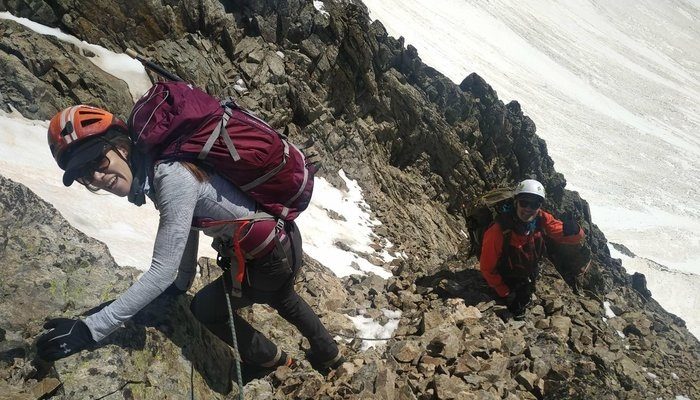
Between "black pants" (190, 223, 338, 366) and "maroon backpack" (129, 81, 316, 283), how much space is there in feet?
0.87

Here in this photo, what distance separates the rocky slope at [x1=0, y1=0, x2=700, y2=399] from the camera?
396cm

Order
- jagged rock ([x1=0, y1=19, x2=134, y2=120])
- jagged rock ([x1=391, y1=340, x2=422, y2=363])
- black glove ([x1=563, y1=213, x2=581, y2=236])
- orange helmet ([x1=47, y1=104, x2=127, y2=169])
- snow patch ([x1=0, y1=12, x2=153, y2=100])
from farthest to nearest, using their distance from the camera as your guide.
Result: snow patch ([x1=0, y1=12, x2=153, y2=100])
jagged rock ([x1=0, y1=19, x2=134, y2=120])
black glove ([x1=563, y1=213, x2=581, y2=236])
jagged rock ([x1=391, y1=340, x2=422, y2=363])
orange helmet ([x1=47, y1=104, x2=127, y2=169])

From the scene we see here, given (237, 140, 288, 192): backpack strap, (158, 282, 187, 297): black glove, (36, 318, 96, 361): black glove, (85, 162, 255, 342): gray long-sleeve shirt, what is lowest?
(158, 282, 187, 297): black glove

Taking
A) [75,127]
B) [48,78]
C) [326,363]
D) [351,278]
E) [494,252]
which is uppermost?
[75,127]

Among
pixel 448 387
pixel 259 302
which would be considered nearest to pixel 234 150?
pixel 259 302

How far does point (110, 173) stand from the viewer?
3385mm

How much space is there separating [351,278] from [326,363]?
379cm

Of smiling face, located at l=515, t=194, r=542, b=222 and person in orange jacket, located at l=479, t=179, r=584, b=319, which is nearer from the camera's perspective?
smiling face, located at l=515, t=194, r=542, b=222

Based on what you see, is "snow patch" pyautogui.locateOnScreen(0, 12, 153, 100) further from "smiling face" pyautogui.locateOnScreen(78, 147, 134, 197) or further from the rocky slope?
"smiling face" pyautogui.locateOnScreen(78, 147, 134, 197)

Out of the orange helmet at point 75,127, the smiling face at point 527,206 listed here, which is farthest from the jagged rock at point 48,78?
the smiling face at point 527,206

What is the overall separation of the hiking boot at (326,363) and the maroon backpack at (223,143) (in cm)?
183

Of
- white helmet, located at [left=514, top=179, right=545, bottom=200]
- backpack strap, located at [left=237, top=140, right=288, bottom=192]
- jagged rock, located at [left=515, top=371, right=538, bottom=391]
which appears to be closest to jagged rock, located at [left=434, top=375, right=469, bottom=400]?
jagged rock, located at [left=515, top=371, right=538, bottom=391]

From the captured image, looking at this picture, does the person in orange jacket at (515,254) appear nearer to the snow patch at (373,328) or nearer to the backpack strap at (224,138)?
the snow patch at (373,328)

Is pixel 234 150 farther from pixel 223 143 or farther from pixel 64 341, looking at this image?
pixel 64 341
